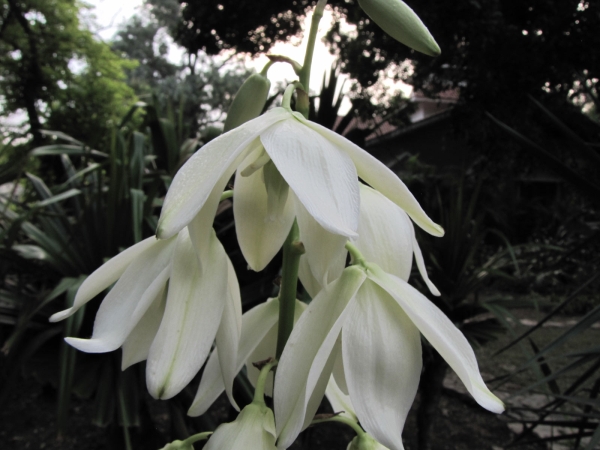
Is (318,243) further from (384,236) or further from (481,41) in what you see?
(481,41)

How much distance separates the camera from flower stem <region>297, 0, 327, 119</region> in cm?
41

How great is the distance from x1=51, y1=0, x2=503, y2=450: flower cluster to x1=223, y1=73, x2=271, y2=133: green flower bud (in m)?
0.09

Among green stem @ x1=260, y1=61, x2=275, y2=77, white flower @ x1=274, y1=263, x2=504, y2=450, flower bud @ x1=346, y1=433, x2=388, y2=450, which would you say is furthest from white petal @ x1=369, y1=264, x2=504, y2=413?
green stem @ x1=260, y1=61, x2=275, y2=77

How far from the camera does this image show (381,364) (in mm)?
319

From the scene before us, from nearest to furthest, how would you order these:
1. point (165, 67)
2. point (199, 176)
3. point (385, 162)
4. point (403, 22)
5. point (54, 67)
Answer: point (199, 176), point (403, 22), point (385, 162), point (54, 67), point (165, 67)

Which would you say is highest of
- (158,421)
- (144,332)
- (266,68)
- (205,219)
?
(266,68)

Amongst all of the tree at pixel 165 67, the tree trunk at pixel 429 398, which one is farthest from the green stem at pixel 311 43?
the tree at pixel 165 67

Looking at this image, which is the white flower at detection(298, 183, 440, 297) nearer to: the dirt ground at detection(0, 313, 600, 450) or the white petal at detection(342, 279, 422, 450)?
the white petal at detection(342, 279, 422, 450)

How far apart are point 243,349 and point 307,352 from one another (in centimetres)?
14

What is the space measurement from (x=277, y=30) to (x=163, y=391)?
4630mm

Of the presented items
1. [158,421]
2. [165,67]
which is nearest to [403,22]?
[158,421]

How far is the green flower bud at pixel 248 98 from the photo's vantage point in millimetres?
447

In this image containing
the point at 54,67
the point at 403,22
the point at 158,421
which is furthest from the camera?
the point at 54,67

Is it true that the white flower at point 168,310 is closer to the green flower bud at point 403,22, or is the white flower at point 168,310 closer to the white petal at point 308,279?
the white petal at point 308,279
